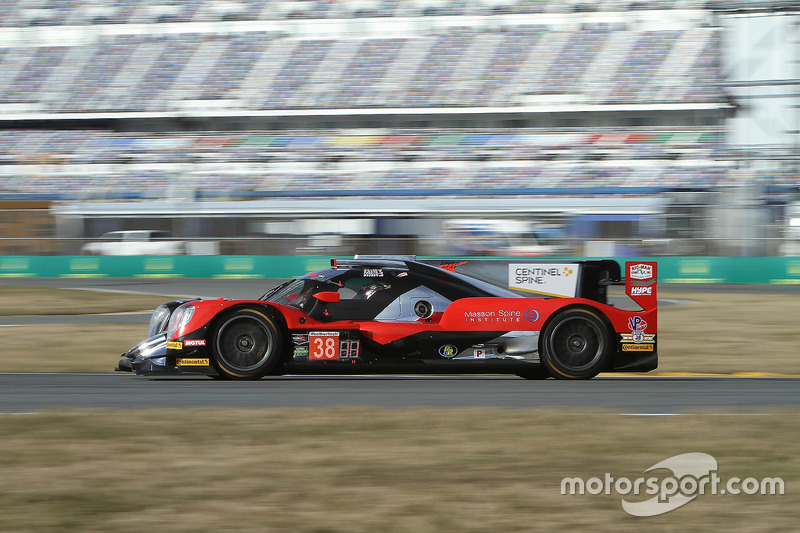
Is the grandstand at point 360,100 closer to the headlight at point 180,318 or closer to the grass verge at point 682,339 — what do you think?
the grass verge at point 682,339

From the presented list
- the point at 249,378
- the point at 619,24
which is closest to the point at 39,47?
the point at 619,24

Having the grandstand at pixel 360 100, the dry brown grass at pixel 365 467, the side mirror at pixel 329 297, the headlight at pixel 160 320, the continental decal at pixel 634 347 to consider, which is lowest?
the dry brown grass at pixel 365 467

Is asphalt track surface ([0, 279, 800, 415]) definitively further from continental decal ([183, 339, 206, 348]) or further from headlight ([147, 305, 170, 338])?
headlight ([147, 305, 170, 338])

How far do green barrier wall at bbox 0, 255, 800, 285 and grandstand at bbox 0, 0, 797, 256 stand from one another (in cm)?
433

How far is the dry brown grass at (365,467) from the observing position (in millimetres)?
4090

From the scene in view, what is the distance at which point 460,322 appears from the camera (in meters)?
8.09

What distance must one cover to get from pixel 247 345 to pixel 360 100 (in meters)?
27.6

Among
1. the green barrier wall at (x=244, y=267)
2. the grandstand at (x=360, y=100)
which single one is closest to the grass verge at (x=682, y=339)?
the green barrier wall at (x=244, y=267)

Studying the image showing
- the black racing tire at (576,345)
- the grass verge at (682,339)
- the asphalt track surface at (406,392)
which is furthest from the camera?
A: the grass verge at (682,339)

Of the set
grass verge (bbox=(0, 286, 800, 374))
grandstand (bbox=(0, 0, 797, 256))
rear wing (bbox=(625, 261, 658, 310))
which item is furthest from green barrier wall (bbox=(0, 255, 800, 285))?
rear wing (bbox=(625, 261, 658, 310))

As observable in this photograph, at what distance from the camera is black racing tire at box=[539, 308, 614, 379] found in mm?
8117

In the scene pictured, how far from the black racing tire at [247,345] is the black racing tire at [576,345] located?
213 centimetres

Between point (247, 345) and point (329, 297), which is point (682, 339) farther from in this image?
point (247, 345)

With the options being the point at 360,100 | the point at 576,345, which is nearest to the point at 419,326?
the point at 576,345
